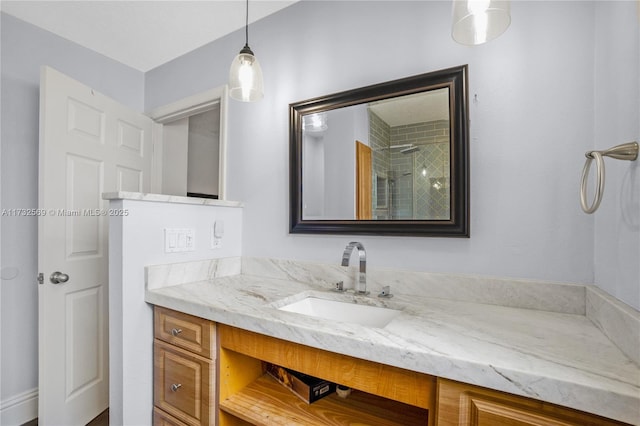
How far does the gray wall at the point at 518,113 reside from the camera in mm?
895

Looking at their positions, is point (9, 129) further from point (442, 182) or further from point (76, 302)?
point (442, 182)

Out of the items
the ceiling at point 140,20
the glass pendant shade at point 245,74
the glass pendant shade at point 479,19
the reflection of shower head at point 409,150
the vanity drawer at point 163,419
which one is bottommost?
the vanity drawer at point 163,419

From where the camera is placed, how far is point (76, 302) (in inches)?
67.8

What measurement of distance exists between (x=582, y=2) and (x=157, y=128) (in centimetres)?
251

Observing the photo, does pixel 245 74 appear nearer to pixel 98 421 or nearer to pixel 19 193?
pixel 19 193

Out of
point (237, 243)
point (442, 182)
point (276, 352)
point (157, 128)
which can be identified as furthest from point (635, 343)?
A: point (157, 128)

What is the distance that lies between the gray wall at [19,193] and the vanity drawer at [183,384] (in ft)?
3.61

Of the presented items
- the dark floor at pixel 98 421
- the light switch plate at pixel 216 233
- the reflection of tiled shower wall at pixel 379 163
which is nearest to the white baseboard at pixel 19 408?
the dark floor at pixel 98 421

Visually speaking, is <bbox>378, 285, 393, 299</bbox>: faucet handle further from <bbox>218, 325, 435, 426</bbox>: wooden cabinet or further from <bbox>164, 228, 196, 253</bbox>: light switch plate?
<bbox>164, 228, 196, 253</bbox>: light switch plate

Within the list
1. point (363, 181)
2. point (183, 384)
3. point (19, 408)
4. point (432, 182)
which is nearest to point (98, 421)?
point (19, 408)

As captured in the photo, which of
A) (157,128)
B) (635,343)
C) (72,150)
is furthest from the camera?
(157,128)

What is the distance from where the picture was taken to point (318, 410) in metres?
1.06

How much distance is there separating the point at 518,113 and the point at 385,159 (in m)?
0.51

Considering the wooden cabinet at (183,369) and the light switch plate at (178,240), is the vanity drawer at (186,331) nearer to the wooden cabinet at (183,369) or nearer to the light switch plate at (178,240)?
the wooden cabinet at (183,369)
